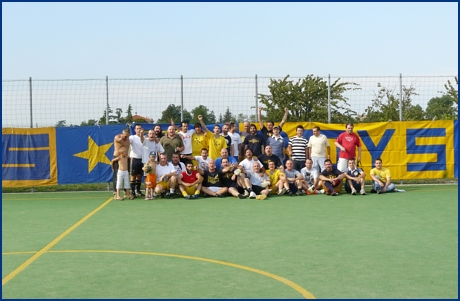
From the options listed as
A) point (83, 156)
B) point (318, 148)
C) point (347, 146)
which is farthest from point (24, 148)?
point (347, 146)

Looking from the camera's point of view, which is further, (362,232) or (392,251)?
(362,232)

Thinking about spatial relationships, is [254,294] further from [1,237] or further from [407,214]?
[407,214]

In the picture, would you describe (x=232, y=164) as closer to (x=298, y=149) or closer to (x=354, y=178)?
(x=298, y=149)

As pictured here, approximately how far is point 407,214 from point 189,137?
19.6 feet

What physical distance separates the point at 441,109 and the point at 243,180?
11.5 metres

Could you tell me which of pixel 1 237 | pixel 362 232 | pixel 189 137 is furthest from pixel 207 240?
pixel 189 137

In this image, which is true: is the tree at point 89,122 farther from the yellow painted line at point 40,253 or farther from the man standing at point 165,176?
the yellow painted line at point 40,253

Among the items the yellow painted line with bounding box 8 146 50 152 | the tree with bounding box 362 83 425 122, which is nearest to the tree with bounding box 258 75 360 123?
the tree with bounding box 362 83 425 122

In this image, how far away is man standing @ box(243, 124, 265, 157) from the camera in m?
14.8

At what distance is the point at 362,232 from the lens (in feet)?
29.5

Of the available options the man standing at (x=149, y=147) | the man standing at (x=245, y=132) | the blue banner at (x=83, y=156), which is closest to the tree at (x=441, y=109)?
the man standing at (x=245, y=132)

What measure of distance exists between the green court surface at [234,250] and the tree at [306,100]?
190 inches

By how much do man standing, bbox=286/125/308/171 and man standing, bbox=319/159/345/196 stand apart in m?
0.74

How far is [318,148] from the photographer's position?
15125 mm
